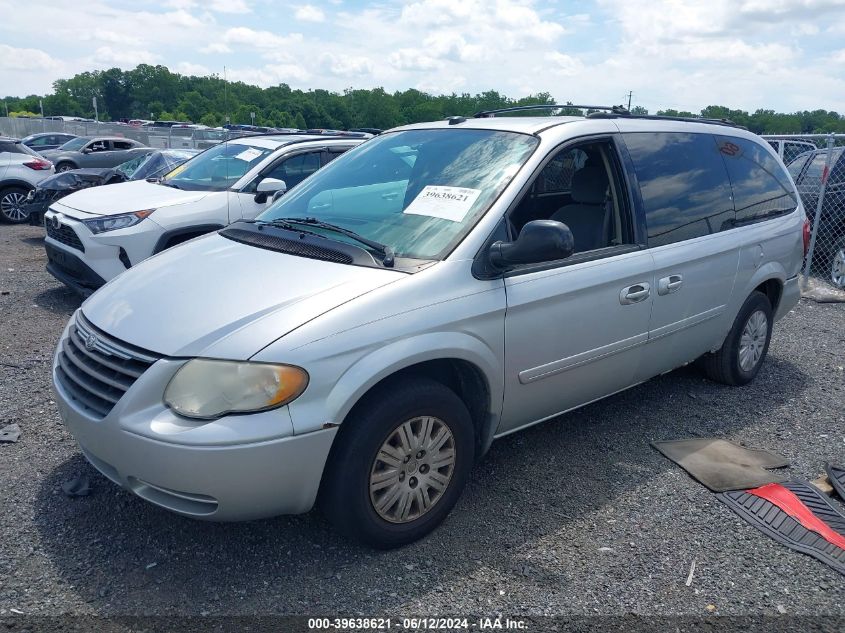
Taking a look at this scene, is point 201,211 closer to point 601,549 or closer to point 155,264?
point 155,264

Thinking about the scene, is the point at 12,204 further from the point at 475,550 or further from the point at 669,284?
the point at 475,550

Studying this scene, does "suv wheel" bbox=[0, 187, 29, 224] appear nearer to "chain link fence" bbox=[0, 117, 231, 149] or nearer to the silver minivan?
"chain link fence" bbox=[0, 117, 231, 149]

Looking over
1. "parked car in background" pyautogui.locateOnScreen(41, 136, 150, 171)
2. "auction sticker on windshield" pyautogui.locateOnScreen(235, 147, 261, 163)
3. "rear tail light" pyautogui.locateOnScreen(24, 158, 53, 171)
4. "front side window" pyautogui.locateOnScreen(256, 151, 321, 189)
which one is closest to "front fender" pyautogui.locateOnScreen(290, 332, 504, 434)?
"front side window" pyautogui.locateOnScreen(256, 151, 321, 189)

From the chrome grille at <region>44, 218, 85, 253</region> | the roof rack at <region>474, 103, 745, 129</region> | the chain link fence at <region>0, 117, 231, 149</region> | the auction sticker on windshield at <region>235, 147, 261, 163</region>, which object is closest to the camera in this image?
the roof rack at <region>474, 103, 745, 129</region>

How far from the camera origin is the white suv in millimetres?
6625

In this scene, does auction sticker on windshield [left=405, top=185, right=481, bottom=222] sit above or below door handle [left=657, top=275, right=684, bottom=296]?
above

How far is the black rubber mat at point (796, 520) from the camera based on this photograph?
334 cm

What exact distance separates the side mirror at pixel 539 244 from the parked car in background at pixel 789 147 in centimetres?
858

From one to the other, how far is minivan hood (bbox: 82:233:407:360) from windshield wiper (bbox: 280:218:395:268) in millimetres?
116

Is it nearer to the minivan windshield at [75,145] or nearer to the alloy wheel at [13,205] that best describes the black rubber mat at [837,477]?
the alloy wheel at [13,205]

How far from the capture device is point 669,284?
13.7 ft

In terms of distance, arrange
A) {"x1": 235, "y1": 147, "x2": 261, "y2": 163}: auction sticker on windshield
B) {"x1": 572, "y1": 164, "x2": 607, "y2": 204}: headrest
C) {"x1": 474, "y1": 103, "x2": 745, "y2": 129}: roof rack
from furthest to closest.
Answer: {"x1": 235, "y1": 147, "x2": 261, "y2": 163}: auction sticker on windshield
{"x1": 474, "y1": 103, "x2": 745, "y2": 129}: roof rack
{"x1": 572, "y1": 164, "x2": 607, "y2": 204}: headrest

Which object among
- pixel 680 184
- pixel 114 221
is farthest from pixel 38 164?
pixel 680 184

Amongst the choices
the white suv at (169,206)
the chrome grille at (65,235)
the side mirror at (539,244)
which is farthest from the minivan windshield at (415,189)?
the chrome grille at (65,235)
